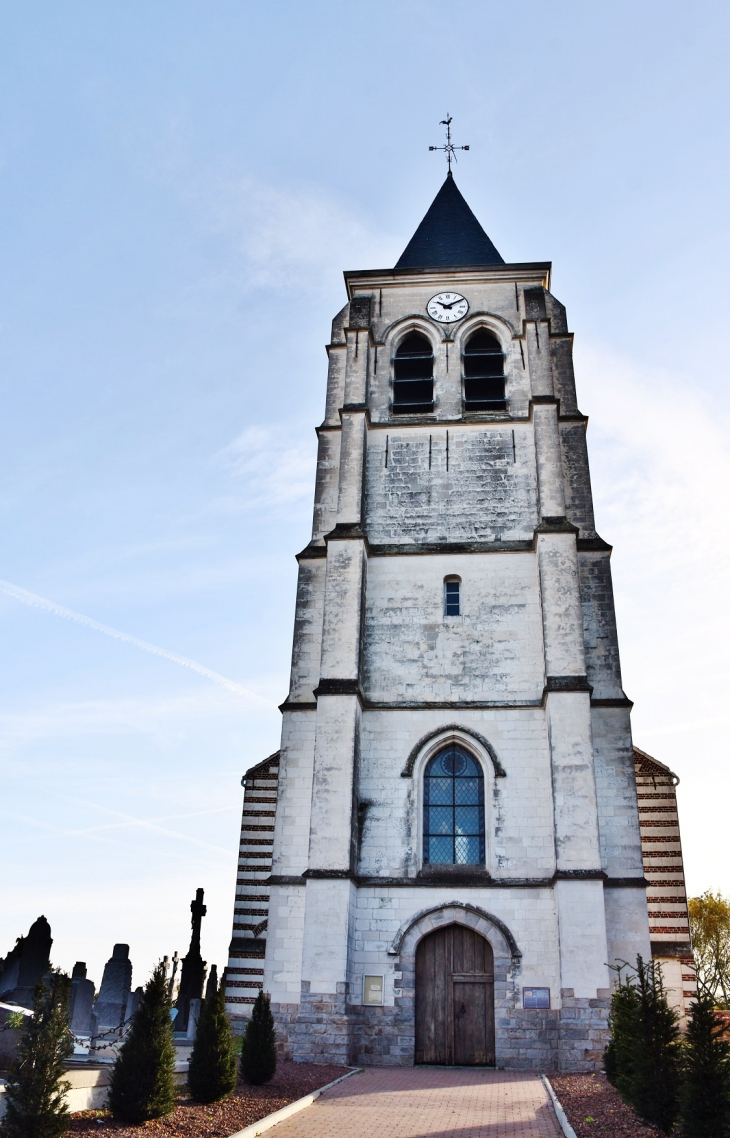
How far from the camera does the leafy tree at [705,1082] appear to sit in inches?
278

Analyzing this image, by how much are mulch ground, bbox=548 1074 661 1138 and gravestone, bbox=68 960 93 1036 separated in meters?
7.27

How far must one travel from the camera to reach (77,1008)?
14062 mm

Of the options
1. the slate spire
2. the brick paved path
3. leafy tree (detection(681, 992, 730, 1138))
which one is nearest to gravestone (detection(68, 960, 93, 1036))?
the brick paved path

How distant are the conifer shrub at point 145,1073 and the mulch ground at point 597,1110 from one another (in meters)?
4.01

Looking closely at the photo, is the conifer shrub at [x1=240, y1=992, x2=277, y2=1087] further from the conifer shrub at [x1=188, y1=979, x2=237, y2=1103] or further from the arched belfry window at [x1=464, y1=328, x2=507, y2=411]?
the arched belfry window at [x1=464, y1=328, x2=507, y2=411]

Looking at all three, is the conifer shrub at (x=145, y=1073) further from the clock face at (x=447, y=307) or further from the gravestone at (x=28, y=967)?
the clock face at (x=447, y=307)

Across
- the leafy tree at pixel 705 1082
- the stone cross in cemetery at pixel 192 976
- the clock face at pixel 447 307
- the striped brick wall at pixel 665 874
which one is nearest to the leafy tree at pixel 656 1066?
the leafy tree at pixel 705 1082

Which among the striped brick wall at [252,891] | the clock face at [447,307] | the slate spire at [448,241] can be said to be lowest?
the striped brick wall at [252,891]

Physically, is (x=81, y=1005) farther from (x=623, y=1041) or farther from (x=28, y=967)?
(x=623, y=1041)

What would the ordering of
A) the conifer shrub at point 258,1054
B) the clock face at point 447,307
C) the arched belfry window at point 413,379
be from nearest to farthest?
the conifer shrub at point 258,1054, the arched belfry window at point 413,379, the clock face at point 447,307

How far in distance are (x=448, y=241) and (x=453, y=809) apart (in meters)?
16.4

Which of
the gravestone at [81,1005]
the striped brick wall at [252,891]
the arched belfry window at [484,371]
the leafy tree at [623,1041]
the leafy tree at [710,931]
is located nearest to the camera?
the leafy tree at [623,1041]

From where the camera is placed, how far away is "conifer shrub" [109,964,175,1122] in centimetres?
858

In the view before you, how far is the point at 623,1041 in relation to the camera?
34.0 feet
